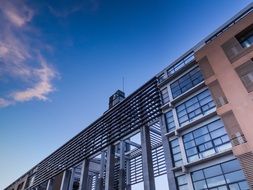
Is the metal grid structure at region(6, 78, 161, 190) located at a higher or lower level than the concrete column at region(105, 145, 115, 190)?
higher

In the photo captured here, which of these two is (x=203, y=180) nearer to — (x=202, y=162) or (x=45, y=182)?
(x=202, y=162)

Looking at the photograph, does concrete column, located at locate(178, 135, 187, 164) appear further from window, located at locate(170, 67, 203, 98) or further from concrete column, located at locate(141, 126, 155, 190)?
window, located at locate(170, 67, 203, 98)

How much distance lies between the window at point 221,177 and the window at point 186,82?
9.22m

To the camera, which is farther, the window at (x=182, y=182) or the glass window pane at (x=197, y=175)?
the window at (x=182, y=182)

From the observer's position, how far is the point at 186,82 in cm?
2408

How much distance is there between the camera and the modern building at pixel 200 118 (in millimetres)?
16922

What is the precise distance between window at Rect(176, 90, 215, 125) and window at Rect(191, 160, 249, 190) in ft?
17.9

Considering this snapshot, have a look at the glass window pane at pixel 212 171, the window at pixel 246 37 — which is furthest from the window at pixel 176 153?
the window at pixel 246 37

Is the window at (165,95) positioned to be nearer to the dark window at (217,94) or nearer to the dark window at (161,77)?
the dark window at (161,77)

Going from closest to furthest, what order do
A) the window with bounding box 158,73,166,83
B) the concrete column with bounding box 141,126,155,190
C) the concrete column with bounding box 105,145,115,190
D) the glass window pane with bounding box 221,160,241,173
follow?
the glass window pane with bounding box 221,160,241,173 < the concrete column with bounding box 141,126,155,190 < the concrete column with bounding box 105,145,115,190 < the window with bounding box 158,73,166,83

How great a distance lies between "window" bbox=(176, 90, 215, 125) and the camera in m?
20.7

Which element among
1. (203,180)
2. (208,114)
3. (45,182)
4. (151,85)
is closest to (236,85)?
(208,114)

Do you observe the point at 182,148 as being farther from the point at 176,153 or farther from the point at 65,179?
the point at 65,179

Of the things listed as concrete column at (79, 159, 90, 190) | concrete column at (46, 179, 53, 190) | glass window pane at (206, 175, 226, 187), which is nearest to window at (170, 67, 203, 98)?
glass window pane at (206, 175, 226, 187)
